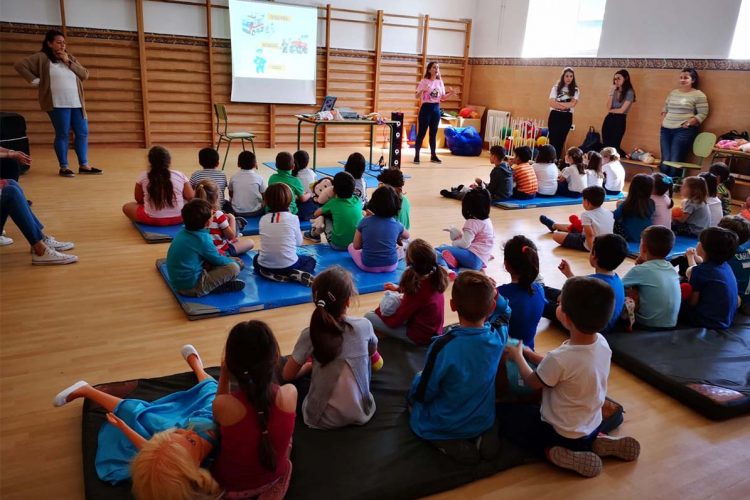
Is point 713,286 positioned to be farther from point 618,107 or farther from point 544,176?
point 618,107

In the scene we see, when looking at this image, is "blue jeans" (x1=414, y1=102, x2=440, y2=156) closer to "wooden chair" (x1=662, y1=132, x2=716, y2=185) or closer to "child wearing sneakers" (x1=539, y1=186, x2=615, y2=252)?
"wooden chair" (x1=662, y1=132, x2=716, y2=185)

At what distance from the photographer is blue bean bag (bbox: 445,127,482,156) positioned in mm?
9984

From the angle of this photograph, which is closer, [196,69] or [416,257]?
[416,257]

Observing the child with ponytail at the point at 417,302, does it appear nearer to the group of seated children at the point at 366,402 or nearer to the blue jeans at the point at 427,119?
the group of seated children at the point at 366,402

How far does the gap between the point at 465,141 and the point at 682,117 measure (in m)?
3.63

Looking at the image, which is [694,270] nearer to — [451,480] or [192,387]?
[451,480]

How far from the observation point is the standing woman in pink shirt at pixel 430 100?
342 inches

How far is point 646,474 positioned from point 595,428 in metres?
0.25

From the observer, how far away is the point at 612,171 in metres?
6.89

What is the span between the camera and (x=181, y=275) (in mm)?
3221

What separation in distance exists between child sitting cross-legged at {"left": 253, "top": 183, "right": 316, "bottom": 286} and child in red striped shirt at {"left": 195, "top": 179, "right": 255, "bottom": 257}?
0.27 metres

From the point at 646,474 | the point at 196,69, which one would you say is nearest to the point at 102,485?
the point at 646,474

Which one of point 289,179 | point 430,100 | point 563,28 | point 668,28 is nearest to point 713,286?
point 289,179

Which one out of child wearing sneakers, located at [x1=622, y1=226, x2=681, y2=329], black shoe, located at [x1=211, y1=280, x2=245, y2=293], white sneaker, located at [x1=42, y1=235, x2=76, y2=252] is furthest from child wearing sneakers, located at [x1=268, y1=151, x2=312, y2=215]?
child wearing sneakers, located at [x1=622, y1=226, x2=681, y2=329]
